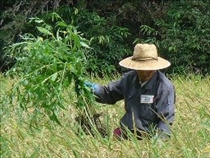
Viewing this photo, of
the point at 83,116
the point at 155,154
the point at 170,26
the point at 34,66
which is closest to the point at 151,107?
the point at 83,116

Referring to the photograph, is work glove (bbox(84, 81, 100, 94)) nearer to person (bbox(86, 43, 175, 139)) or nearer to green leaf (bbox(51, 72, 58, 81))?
person (bbox(86, 43, 175, 139))

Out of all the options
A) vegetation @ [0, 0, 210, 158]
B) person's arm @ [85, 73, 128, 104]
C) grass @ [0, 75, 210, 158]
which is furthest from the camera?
person's arm @ [85, 73, 128, 104]

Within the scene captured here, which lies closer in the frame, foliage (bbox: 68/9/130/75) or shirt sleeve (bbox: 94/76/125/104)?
shirt sleeve (bbox: 94/76/125/104)

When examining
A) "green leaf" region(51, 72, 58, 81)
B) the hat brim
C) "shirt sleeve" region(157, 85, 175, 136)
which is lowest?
"shirt sleeve" region(157, 85, 175, 136)

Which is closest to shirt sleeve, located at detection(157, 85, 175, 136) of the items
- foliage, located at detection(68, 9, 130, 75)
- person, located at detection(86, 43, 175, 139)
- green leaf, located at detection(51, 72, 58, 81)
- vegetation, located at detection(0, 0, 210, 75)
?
person, located at detection(86, 43, 175, 139)

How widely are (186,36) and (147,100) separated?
17.4 feet

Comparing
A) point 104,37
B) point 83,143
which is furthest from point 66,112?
point 104,37

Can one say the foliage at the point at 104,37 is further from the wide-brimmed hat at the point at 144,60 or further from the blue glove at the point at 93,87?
the wide-brimmed hat at the point at 144,60

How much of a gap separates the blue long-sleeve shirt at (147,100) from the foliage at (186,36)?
16.0ft

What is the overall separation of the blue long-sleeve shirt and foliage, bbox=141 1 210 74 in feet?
16.0

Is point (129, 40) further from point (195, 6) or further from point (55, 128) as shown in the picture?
point (55, 128)

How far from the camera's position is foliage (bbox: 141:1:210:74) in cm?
927

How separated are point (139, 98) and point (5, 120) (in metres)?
0.87

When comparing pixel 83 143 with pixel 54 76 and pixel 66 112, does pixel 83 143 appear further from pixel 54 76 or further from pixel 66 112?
pixel 66 112
